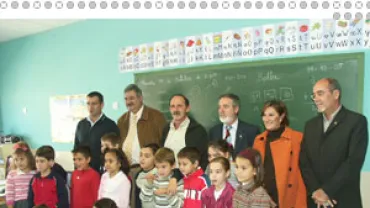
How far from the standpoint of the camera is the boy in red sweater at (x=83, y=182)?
10.1 feet

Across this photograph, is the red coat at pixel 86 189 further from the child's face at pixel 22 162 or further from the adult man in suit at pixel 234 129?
the adult man in suit at pixel 234 129

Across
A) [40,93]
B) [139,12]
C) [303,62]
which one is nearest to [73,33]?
[40,93]

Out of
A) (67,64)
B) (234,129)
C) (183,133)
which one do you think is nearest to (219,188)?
(234,129)

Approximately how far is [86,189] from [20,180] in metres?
0.80

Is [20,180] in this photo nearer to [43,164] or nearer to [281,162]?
[43,164]

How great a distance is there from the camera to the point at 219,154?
2.54 m

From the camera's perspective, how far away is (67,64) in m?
5.42

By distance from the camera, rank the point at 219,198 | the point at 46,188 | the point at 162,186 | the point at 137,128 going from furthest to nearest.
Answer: the point at 137,128 → the point at 46,188 → the point at 162,186 → the point at 219,198

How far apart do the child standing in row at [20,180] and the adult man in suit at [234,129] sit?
1983 millimetres

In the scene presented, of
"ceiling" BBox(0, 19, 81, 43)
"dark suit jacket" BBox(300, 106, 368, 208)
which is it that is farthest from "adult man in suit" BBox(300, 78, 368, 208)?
"ceiling" BBox(0, 19, 81, 43)

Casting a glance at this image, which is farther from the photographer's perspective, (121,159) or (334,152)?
(121,159)

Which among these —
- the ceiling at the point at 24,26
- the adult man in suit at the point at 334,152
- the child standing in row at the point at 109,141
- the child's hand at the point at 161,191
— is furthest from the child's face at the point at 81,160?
the ceiling at the point at 24,26

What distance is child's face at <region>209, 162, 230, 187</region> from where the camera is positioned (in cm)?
229

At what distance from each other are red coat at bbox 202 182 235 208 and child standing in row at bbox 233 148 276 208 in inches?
2.8
